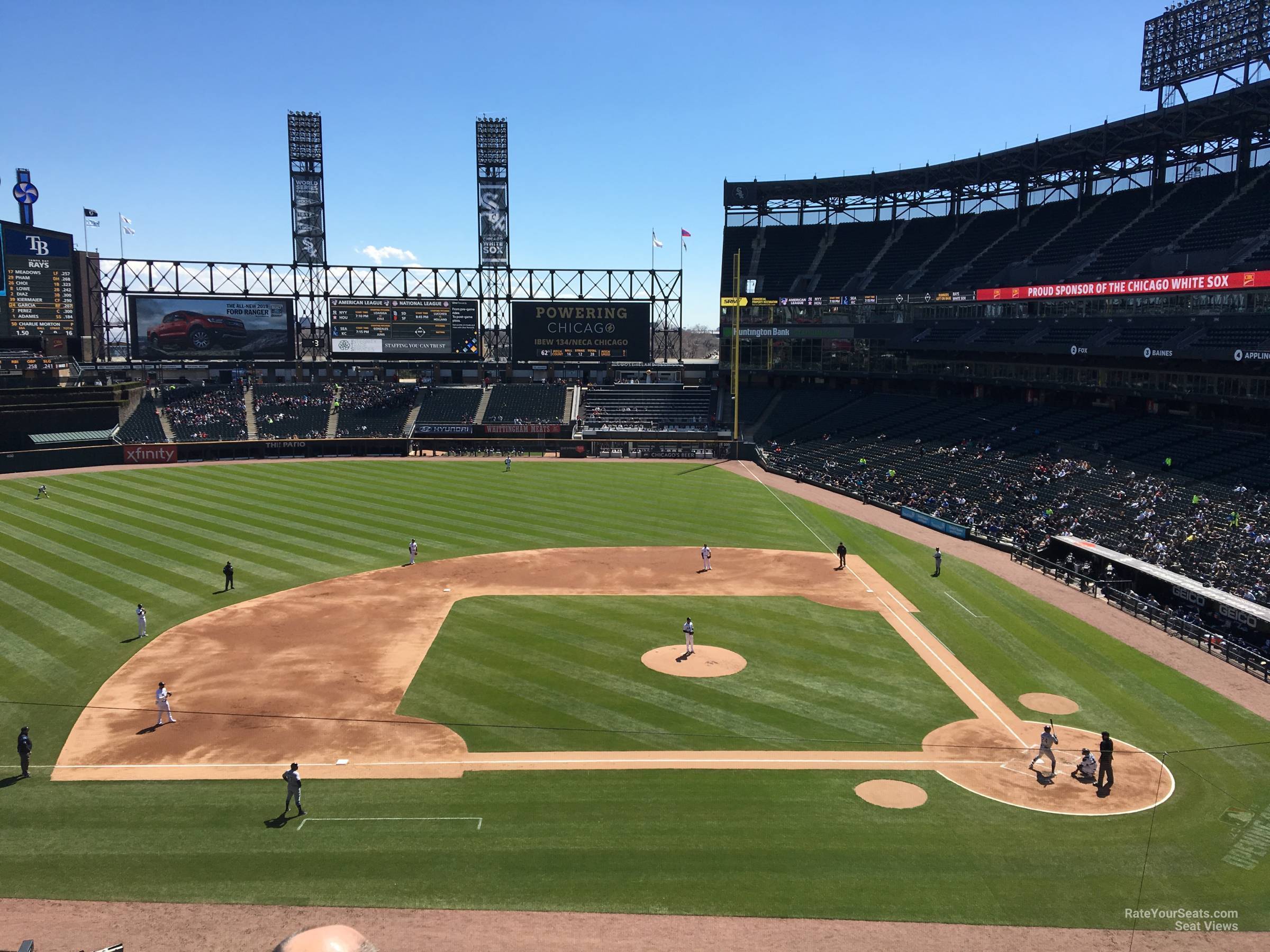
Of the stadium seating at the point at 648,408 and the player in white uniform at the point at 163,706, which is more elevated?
the stadium seating at the point at 648,408

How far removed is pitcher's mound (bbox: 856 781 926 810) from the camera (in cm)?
1872

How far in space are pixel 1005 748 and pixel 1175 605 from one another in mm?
15265

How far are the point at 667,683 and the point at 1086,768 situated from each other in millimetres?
10985

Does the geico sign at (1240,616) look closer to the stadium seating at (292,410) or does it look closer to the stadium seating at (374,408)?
the stadium seating at (374,408)

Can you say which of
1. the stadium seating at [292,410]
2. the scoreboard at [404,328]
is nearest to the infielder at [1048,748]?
the stadium seating at [292,410]

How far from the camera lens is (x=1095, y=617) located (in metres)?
32.0

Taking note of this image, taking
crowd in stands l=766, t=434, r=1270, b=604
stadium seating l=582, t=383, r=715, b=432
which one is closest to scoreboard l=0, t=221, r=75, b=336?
stadium seating l=582, t=383, r=715, b=432

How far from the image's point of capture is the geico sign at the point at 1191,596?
99.6 ft

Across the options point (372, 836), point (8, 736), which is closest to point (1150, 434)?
point (372, 836)

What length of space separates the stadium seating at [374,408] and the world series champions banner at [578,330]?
40.1 ft
